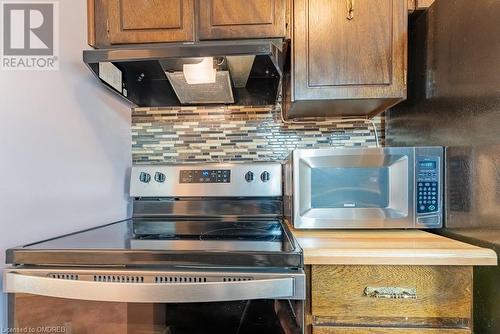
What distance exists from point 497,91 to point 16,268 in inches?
48.4

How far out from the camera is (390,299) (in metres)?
0.78

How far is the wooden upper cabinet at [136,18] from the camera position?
1072 mm

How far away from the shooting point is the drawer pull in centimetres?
78

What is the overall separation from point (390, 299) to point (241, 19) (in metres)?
0.94

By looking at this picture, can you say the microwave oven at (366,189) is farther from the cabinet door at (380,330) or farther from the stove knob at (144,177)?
the stove knob at (144,177)

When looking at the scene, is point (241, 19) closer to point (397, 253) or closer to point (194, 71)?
point (194, 71)

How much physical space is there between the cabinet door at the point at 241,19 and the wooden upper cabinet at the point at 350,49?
0.22 ft

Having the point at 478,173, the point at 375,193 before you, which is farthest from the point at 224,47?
the point at 478,173

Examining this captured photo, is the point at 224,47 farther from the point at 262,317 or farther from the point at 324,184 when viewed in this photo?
the point at 262,317

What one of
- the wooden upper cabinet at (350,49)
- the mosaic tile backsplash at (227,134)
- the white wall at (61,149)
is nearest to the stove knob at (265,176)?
the mosaic tile backsplash at (227,134)

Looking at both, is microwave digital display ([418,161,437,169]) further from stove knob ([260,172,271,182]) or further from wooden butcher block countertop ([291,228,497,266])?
stove knob ([260,172,271,182])

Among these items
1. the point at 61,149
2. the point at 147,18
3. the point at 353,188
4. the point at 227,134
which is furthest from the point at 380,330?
the point at 147,18

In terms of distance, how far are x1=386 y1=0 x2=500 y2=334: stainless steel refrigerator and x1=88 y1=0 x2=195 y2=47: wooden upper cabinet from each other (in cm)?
81

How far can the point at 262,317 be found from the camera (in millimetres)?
750
